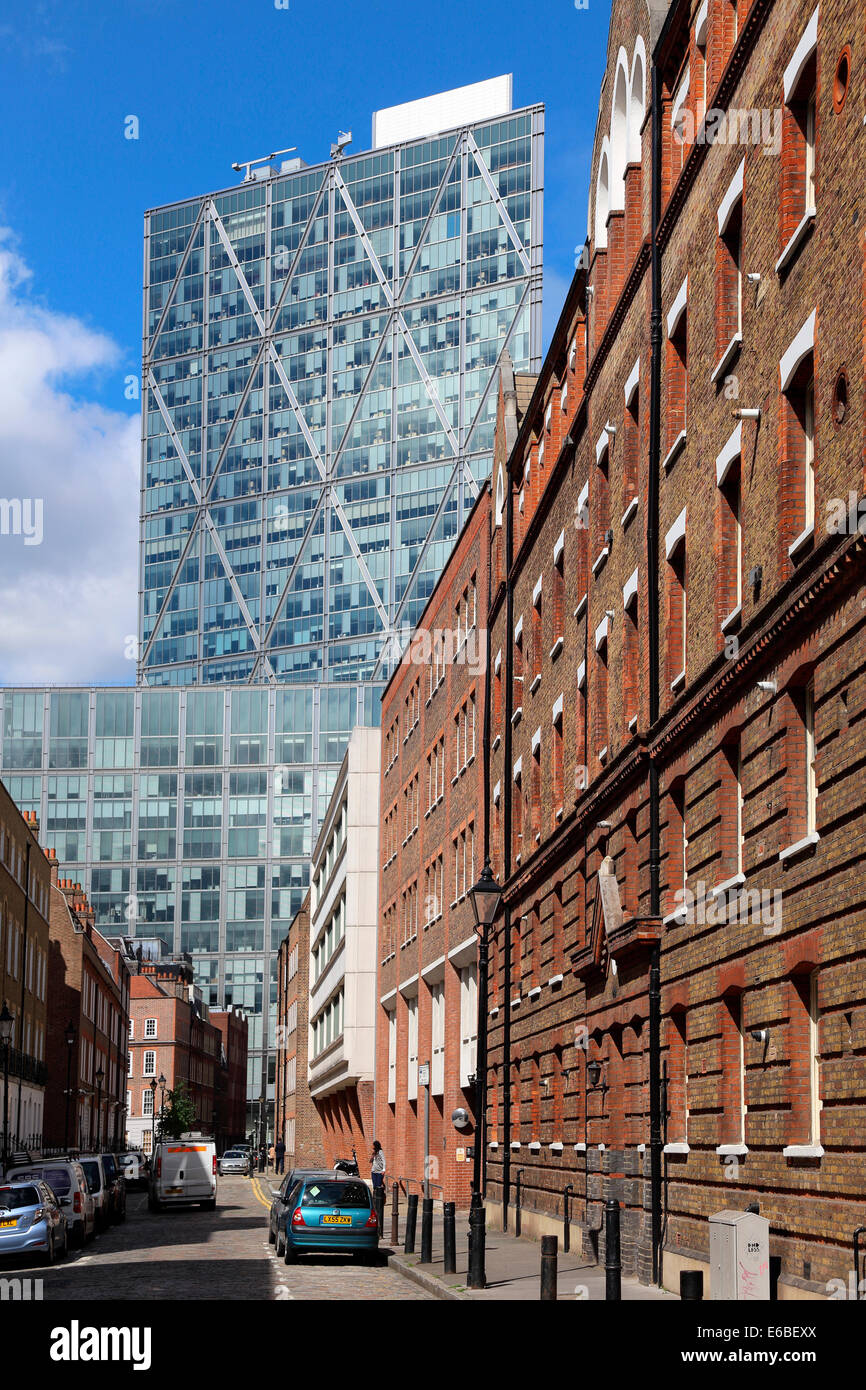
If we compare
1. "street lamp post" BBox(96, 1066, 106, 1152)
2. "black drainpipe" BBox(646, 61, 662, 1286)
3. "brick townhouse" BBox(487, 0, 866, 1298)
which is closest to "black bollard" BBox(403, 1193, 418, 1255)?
"brick townhouse" BBox(487, 0, 866, 1298)

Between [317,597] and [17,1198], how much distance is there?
538 feet

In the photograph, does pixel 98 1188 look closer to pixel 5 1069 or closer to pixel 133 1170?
pixel 5 1069

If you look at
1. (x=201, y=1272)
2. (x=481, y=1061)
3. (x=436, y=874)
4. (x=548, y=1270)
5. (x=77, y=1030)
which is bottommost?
(x=201, y=1272)

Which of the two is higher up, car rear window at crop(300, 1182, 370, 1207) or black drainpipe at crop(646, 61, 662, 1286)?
black drainpipe at crop(646, 61, 662, 1286)

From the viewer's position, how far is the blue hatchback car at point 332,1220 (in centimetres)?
2777

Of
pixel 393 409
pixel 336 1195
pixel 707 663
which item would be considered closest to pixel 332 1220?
pixel 336 1195

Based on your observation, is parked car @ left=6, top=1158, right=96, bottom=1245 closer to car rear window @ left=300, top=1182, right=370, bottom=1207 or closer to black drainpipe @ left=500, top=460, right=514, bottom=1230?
car rear window @ left=300, top=1182, right=370, bottom=1207

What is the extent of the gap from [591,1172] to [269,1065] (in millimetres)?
141971

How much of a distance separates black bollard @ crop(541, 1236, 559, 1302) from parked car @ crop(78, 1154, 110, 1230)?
24.1 meters

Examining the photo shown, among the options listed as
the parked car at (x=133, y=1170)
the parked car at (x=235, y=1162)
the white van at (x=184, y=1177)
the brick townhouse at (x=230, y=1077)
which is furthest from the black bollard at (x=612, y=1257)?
the brick townhouse at (x=230, y=1077)

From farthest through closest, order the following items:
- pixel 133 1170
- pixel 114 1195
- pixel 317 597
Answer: pixel 317 597
pixel 133 1170
pixel 114 1195

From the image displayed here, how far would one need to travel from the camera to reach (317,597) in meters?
191

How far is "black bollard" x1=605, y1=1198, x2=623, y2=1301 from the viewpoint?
620 inches

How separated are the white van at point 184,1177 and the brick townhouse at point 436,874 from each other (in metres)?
6.13
